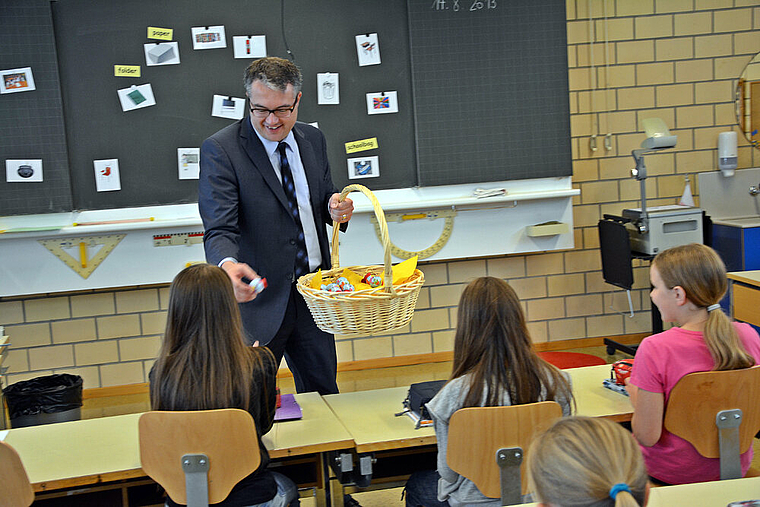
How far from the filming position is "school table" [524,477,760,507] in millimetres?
1575

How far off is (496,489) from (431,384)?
0.52 metres

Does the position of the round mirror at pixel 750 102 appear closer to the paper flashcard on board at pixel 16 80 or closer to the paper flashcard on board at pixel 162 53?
the paper flashcard on board at pixel 162 53

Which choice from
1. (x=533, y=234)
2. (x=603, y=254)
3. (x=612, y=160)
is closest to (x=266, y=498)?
(x=533, y=234)

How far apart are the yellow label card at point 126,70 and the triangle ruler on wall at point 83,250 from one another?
3.16 ft

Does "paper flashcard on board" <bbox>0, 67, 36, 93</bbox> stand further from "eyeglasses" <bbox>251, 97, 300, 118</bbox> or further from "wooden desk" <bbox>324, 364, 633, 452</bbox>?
"wooden desk" <bbox>324, 364, 633, 452</bbox>

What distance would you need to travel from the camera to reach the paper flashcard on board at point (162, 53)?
4.39 meters

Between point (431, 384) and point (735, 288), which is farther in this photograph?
point (735, 288)

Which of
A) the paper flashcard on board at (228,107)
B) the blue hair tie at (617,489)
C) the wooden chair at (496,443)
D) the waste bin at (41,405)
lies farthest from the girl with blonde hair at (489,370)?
the paper flashcard on board at (228,107)

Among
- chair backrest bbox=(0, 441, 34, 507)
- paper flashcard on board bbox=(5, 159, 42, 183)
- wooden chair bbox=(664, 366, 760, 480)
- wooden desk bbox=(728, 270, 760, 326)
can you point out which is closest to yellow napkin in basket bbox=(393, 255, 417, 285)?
wooden chair bbox=(664, 366, 760, 480)

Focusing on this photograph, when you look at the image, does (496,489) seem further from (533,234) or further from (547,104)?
(547,104)

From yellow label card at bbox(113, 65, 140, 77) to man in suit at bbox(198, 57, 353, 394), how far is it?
6.51ft

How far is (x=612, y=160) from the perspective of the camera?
5164 millimetres

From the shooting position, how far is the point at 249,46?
447cm

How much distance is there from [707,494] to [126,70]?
12.8 feet
